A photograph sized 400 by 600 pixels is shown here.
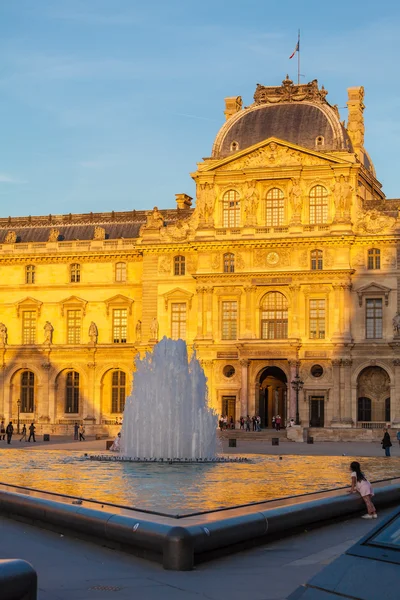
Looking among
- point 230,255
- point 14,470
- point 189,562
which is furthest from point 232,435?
point 189,562

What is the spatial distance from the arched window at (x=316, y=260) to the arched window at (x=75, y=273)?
62.7 feet

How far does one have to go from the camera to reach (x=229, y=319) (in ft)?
219

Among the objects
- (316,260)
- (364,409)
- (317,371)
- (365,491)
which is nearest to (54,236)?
(316,260)

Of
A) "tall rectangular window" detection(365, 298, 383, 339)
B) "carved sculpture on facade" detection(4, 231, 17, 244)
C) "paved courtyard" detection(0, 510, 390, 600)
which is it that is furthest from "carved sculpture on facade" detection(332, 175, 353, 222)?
"paved courtyard" detection(0, 510, 390, 600)

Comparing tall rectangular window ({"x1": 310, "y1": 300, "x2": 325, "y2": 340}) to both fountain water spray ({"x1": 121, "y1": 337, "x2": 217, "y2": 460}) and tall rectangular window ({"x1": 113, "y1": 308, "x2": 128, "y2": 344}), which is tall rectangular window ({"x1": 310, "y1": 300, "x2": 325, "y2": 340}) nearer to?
tall rectangular window ({"x1": 113, "y1": 308, "x2": 128, "y2": 344})

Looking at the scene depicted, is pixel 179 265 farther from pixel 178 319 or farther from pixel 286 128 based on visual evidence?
pixel 286 128

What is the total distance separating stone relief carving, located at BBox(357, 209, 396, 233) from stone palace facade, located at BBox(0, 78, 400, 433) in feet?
0.32

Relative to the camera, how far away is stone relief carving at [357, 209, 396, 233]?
6438 centimetres

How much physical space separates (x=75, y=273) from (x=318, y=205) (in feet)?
66.2

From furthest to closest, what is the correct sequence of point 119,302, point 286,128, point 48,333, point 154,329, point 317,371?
point 48,333
point 119,302
point 154,329
point 286,128
point 317,371

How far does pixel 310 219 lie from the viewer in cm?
6606

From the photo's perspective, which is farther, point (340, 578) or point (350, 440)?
point (350, 440)

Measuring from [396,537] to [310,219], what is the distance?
194 ft

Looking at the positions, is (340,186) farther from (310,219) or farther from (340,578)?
(340,578)
